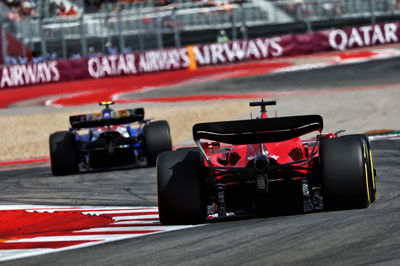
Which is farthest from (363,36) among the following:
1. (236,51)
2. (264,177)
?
(264,177)

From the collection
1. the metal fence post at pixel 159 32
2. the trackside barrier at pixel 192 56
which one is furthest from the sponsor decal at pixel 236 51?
the metal fence post at pixel 159 32

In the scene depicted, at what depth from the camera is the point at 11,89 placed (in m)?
35.6

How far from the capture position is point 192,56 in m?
35.7

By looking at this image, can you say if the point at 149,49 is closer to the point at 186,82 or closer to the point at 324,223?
the point at 186,82

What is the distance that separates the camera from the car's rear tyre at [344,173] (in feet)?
26.3

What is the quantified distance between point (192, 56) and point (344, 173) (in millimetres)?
27914

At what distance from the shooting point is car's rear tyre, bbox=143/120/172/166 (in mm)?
16188

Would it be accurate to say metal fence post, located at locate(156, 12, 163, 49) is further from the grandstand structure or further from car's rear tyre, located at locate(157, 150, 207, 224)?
car's rear tyre, located at locate(157, 150, 207, 224)

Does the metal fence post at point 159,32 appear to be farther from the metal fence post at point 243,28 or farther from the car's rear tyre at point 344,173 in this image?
the car's rear tyre at point 344,173

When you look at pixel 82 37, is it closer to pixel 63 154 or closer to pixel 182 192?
pixel 63 154

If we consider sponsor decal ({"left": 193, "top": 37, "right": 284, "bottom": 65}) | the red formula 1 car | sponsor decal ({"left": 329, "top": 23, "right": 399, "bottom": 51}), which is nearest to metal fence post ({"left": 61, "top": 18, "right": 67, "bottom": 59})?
sponsor decal ({"left": 193, "top": 37, "right": 284, "bottom": 65})

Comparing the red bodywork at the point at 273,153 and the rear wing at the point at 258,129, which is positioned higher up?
the rear wing at the point at 258,129

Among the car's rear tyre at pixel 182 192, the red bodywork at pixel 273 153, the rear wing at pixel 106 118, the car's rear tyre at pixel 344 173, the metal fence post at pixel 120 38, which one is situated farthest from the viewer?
the metal fence post at pixel 120 38

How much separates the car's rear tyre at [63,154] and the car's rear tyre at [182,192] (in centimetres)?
822
